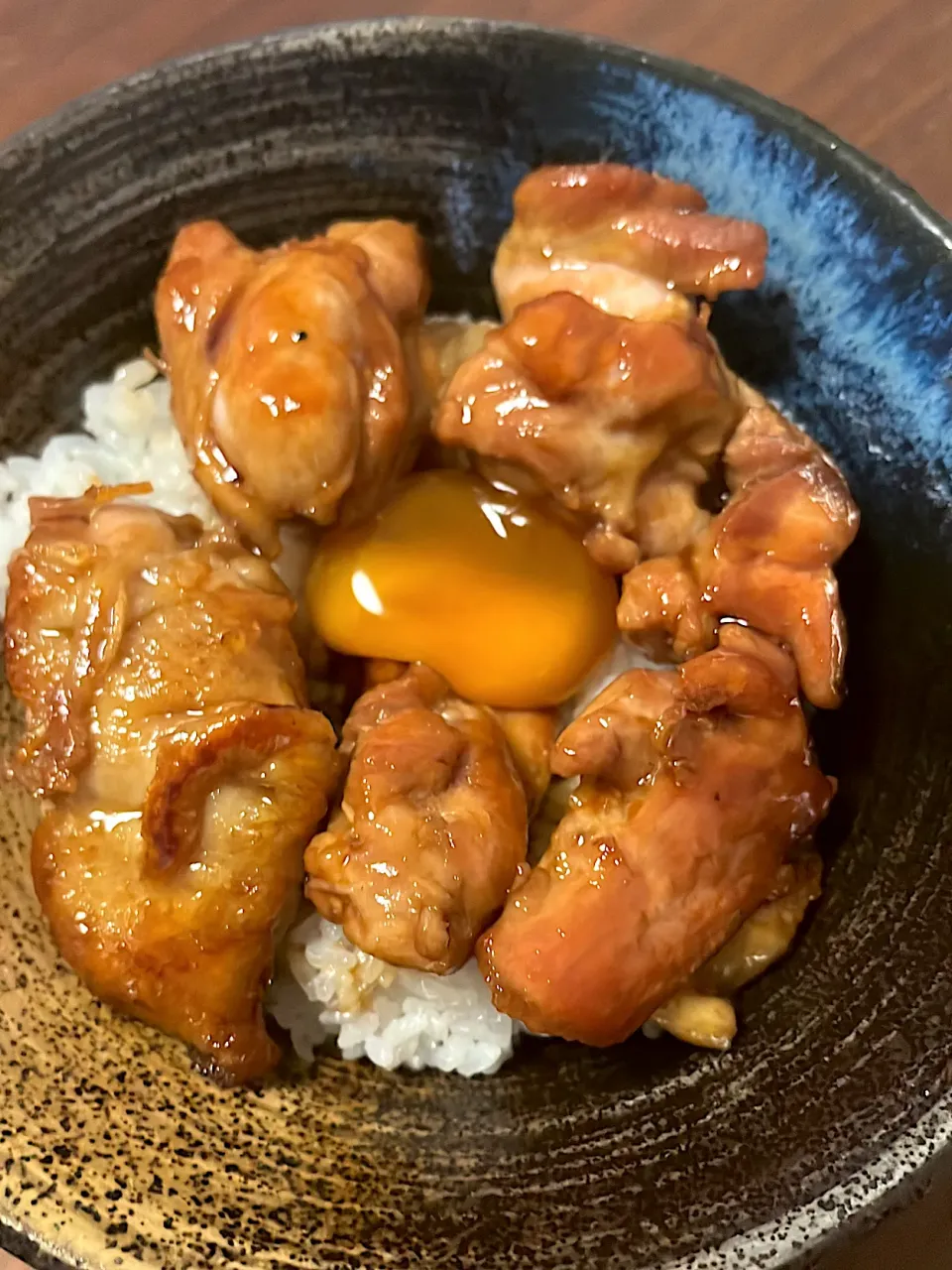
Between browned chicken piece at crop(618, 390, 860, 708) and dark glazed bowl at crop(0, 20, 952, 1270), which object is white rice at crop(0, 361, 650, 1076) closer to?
dark glazed bowl at crop(0, 20, 952, 1270)

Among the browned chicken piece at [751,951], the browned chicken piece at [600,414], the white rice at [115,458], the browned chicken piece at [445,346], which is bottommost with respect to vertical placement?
the white rice at [115,458]

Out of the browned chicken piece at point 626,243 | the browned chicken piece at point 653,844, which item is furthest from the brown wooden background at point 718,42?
the browned chicken piece at point 653,844

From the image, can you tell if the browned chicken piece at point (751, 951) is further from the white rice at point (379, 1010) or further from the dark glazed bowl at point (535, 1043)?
the white rice at point (379, 1010)

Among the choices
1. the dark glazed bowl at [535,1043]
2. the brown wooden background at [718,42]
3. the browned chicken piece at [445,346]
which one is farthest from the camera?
the brown wooden background at [718,42]

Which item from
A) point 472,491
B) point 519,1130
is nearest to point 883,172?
point 472,491

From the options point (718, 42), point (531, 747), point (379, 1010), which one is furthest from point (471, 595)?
point (718, 42)

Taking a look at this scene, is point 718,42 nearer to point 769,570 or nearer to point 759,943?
point 769,570
